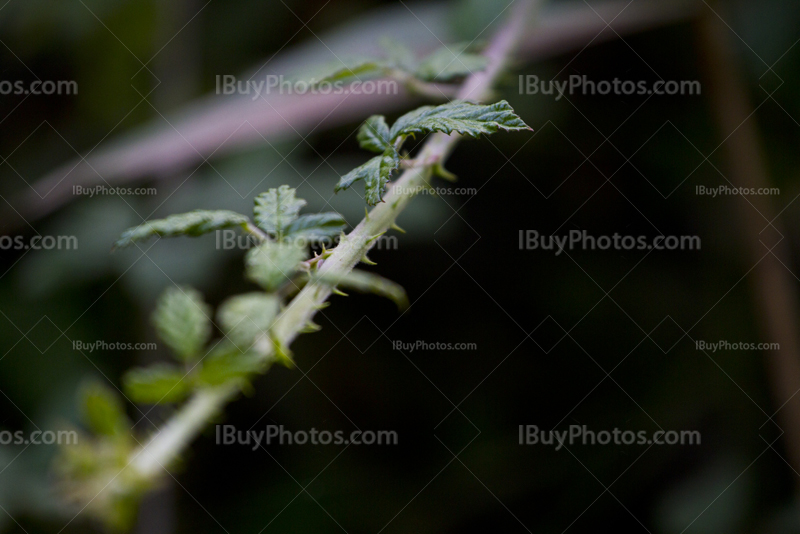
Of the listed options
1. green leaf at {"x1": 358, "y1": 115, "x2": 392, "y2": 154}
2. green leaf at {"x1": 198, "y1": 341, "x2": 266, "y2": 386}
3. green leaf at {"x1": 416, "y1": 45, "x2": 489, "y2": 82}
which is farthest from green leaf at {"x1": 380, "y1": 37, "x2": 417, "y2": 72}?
green leaf at {"x1": 198, "y1": 341, "x2": 266, "y2": 386}

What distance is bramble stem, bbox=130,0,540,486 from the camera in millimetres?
523

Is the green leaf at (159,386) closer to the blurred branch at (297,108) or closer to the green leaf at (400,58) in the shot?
the green leaf at (400,58)

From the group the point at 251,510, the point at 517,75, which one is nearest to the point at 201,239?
the point at 251,510

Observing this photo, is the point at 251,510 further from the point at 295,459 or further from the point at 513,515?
the point at 513,515

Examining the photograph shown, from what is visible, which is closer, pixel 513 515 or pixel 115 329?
pixel 513 515

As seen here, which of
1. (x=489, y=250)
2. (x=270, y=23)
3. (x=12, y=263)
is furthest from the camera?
(x=270, y=23)

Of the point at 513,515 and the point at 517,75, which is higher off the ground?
the point at 517,75

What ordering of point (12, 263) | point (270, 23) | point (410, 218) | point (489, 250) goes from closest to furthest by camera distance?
point (410, 218) → point (489, 250) → point (12, 263) → point (270, 23)

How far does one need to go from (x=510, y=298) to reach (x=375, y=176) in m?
0.79

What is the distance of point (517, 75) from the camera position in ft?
4.00

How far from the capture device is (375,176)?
1.75 ft

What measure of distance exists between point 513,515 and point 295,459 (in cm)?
49

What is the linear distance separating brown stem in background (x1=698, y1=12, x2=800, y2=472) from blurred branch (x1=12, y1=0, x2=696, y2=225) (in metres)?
0.15

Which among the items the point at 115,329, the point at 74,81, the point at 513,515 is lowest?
the point at 513,515
